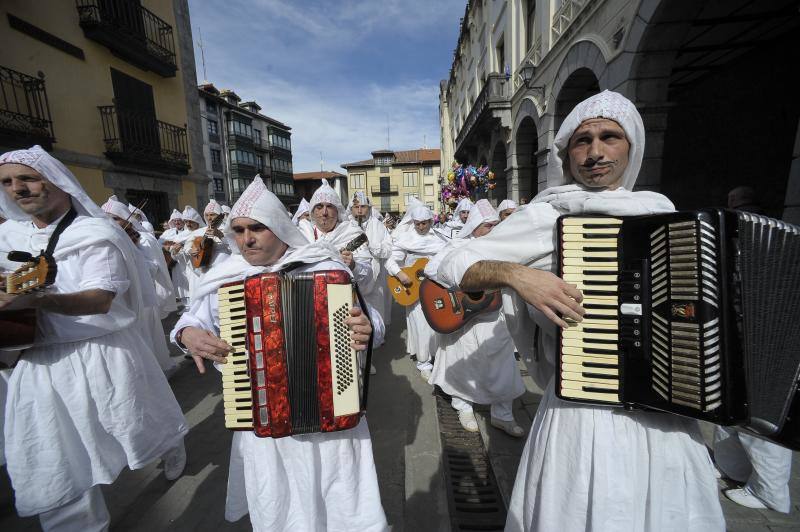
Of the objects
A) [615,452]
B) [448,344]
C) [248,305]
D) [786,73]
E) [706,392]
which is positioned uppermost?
[786,73]

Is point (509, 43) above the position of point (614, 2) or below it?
above

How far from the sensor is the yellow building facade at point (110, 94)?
825 cm

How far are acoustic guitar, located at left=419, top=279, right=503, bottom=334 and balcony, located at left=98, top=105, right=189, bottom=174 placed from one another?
486 inches

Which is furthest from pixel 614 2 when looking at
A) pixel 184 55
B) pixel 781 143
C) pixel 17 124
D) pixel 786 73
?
pixel 184 55

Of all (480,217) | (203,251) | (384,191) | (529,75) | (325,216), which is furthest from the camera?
(384,191)

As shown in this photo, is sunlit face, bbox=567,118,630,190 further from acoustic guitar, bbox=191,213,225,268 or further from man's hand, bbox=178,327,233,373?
acoustic guitar, bbox=191,213,225,268

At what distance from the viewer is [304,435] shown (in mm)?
1813

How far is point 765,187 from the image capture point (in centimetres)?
718

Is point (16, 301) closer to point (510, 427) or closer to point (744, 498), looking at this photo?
point (510, 427)

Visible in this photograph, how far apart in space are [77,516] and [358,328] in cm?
220

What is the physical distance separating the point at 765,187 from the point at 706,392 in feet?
31.6

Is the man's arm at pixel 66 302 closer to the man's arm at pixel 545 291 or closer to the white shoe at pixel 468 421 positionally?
the man's arm at pixel 545 291

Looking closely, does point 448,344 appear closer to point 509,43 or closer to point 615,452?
point 615,452

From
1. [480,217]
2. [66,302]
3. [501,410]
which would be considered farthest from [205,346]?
[480,217]
